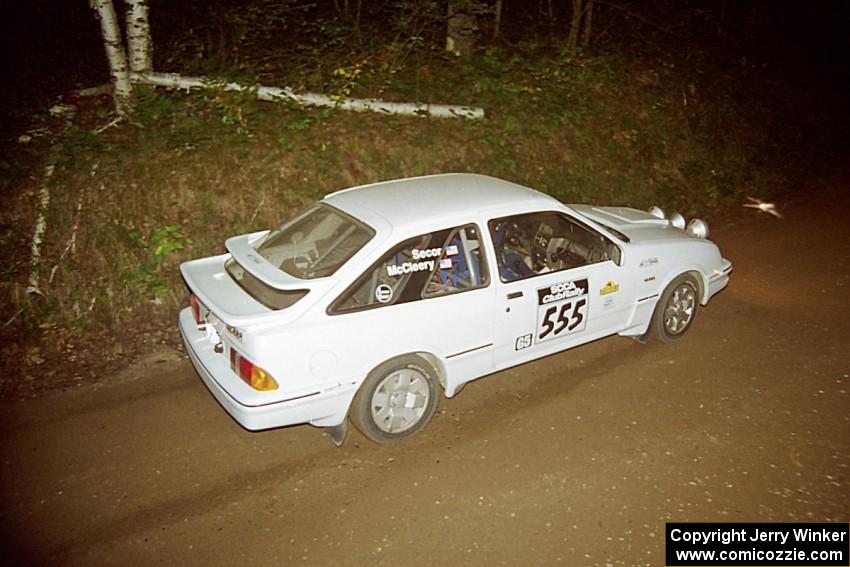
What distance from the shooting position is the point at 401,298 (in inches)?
182

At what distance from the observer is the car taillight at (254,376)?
4211mm

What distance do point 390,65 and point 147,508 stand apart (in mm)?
8482

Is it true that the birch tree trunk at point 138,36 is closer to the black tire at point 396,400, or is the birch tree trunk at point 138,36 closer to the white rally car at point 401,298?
the white rally car at point 401,298

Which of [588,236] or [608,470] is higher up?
[588,236]

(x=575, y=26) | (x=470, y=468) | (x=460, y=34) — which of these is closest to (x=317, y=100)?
(x=460, y=34)

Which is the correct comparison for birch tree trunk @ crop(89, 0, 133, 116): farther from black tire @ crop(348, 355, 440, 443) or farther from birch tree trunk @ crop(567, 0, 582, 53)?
birch tree trunk @ crop(567, 0, 582, 53)

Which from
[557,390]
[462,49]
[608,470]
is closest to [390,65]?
[462,49]

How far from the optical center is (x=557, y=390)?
5621 millimetres

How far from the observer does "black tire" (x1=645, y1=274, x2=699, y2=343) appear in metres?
6.14

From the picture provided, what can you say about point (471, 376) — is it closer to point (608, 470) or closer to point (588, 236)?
point (608, 470)

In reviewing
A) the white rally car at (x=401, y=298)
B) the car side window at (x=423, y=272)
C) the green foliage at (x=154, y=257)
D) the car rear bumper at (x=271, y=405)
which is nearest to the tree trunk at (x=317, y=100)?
the green foliage at (x=154, y=257)

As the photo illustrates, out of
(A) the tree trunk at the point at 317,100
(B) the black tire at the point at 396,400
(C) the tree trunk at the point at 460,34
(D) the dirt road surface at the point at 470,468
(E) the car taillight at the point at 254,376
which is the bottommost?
(D) the dirt road surface at the point at 470,468

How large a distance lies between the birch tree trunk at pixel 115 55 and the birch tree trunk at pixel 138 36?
0.52ft

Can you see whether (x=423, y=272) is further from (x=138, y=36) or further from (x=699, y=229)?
(x=138, y=36)
